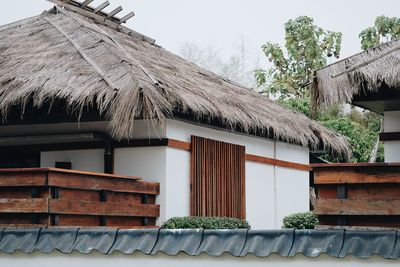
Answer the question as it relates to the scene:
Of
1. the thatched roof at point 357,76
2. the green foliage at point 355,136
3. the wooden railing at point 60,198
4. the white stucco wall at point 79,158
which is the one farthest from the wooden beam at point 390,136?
the green foliage at point 355,136

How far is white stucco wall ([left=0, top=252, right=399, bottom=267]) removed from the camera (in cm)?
770

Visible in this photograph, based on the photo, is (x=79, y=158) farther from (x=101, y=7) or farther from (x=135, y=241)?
(x=135, y=241)

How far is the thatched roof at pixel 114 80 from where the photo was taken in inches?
466

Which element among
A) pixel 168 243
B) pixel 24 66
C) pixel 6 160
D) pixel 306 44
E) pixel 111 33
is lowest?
pixel 168 243

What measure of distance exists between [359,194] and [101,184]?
363 cm

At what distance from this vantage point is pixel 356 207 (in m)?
9.24

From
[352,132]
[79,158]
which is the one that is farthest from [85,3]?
[352,132]

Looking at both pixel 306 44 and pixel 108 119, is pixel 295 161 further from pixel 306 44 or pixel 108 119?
pixel 306 44

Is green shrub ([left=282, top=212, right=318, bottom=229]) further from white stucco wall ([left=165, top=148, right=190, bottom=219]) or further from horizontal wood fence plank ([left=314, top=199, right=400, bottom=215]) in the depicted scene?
horizontal wood fence plank ([left=314, top=199, right=400, bottom=215])

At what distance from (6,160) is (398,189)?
728 centimetres

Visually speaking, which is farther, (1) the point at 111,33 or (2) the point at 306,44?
(2) the point at 306,44

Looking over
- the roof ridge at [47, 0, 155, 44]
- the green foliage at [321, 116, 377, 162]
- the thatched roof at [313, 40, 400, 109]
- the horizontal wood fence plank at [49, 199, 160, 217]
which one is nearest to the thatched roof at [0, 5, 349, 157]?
the roof ridge at [47, 0, 155, 44]

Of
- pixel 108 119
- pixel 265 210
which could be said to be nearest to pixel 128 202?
pixel 108 119

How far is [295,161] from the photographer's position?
57.3 feet
